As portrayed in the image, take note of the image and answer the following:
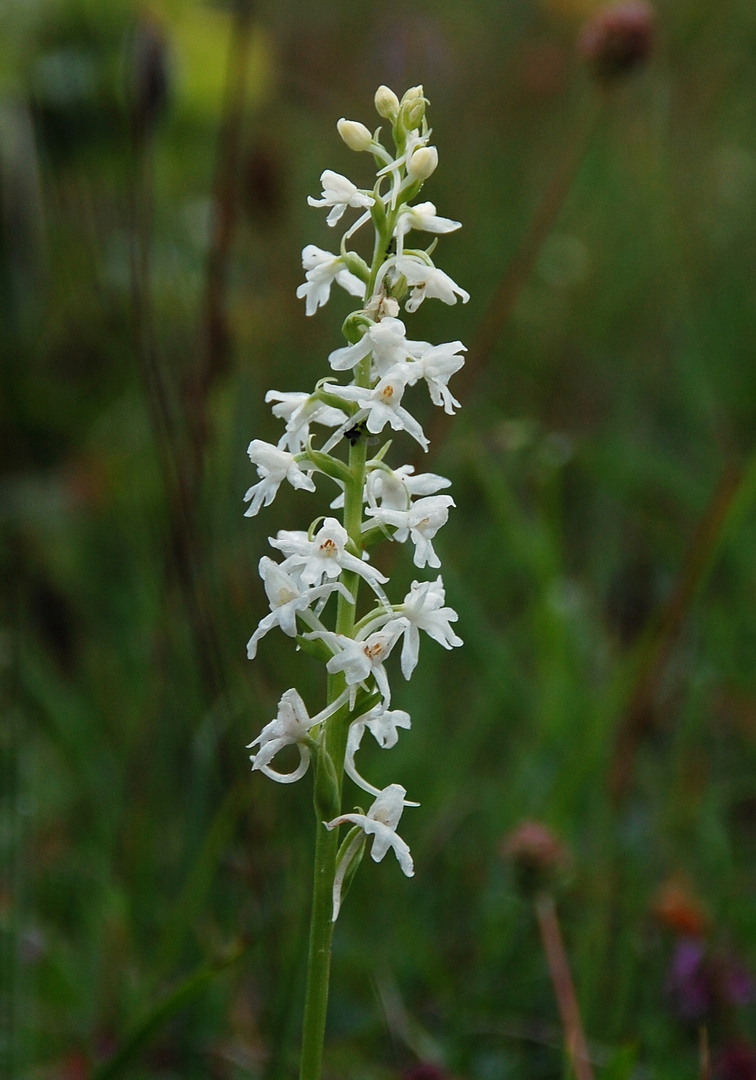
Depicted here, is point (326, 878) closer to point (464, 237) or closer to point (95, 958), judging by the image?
point (95, 958)

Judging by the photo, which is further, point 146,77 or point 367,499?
point 146,77

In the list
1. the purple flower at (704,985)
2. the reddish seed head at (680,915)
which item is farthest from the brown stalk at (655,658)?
the purple flower at (704,985)

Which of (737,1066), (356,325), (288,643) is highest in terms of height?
(288,643)

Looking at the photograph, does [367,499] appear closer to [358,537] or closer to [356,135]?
[358,537]

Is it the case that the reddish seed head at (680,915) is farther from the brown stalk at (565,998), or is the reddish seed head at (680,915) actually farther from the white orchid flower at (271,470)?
the white orchid flower at (271,470)

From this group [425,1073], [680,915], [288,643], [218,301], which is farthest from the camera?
[288,643]

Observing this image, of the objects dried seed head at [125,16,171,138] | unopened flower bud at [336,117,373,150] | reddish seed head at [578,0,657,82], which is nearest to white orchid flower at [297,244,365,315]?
unopened flower bud at [336,117,373,150]

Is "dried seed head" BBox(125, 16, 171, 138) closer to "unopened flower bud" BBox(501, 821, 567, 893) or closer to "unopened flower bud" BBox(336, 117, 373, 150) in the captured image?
"unopened flower bud" BBox(336, 117, 373, 150)

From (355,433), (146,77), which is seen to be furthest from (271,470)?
(146,77)

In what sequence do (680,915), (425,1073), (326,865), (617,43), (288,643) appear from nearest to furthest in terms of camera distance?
(326,865)
(425,1073)
(680,915)
(617,43)
(288,643)
